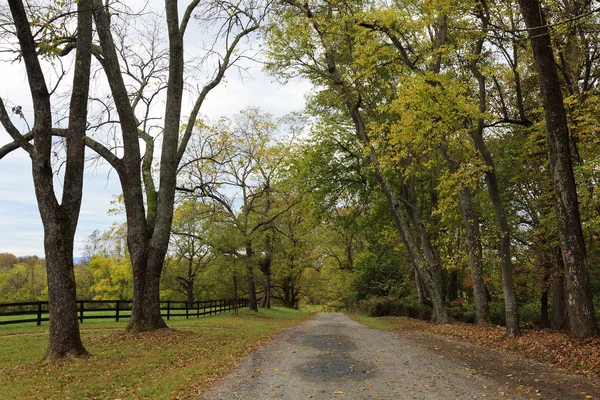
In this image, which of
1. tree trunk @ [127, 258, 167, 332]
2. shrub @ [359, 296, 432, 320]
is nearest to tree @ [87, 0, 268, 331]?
tree trunk @ [127, 258, 167, 332]

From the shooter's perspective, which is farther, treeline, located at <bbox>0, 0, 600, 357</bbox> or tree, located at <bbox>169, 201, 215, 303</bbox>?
tree, located at <bbox>169, 201, 215, 303</bbox>

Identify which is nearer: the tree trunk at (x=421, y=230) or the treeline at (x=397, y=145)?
the treeline at (x=397, y=145)

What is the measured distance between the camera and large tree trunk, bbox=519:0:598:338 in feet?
29.2

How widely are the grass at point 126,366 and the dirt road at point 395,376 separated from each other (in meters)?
0.75

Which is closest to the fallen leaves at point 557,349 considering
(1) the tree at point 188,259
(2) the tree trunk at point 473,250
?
(2) the tree trunk at point 473,250

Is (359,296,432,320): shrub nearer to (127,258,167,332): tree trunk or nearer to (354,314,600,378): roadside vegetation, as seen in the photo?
(354,314,600,378): roadside vegetation

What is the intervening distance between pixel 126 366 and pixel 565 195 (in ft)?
33.0

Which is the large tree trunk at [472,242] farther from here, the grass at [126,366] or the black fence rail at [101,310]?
the black fence rail at [101,310]

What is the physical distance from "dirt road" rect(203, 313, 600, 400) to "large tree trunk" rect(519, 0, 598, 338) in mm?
1794

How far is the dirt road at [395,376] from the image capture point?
19.7ft

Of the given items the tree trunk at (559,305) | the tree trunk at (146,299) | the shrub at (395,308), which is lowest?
the shrub at (395,308)

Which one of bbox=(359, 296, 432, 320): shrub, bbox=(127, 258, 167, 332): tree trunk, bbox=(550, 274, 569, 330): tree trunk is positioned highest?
bbox=(127, 258, 167, 332): tree trunk

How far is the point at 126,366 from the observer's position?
28.2 feet

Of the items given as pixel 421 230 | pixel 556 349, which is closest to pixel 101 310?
pixel 421 230
